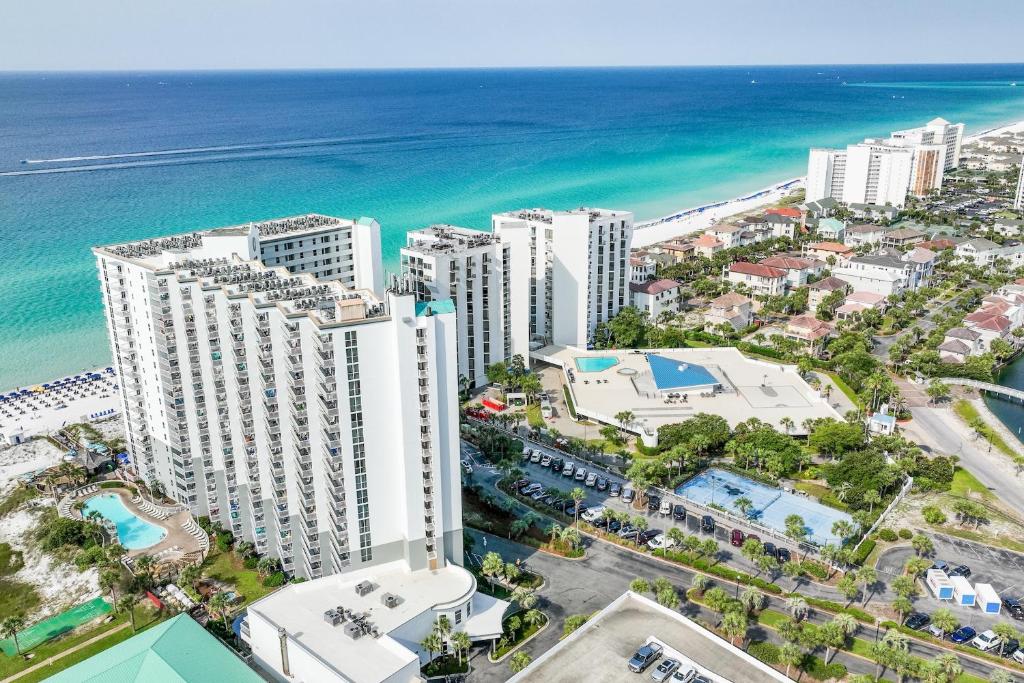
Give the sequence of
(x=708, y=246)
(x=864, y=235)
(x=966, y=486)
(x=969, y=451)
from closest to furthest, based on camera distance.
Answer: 1. (x=966, y=486)
2. (x=969, y=451)
3. (x=708, y=246)
4. (x=864, y=235)

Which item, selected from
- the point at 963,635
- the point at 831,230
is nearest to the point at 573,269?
the point at 963,635

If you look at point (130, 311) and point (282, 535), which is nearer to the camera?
point (282, 535)

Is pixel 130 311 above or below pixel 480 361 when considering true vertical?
above

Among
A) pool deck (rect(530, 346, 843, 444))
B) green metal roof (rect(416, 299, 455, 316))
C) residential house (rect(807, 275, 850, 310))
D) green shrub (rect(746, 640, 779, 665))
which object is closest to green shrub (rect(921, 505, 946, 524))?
pool deck (rect(530, 346, 843, 444))

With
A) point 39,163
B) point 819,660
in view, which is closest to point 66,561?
point 819,660

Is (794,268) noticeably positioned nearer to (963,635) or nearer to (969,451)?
(969,451)

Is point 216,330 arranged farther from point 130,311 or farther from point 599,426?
point 599,426

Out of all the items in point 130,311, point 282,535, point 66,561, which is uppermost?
point 130,311
